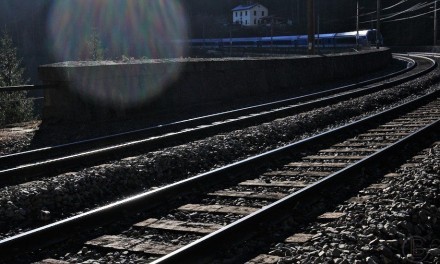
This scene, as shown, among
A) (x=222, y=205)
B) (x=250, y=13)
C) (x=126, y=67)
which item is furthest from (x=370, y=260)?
(x=250, y=13)

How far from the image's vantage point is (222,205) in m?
6.15

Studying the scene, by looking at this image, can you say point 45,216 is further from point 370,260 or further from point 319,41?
point 319,41

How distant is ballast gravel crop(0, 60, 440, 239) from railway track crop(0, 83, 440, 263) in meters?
0.80

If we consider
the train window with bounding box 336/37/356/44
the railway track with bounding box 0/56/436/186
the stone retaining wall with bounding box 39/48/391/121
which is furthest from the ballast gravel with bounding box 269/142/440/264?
the train window with bounding box 336/37/356/44

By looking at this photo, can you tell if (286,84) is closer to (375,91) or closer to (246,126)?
(375,91)

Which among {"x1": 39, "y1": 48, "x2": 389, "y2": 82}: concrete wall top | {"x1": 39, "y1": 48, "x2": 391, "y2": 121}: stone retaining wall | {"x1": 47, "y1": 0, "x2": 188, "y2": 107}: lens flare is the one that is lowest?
{"x1": 39, "y1": 48, "x2": 391, "y2": 121}: stone retaining wall

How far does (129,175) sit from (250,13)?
130370mm

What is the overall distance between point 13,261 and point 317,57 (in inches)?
816

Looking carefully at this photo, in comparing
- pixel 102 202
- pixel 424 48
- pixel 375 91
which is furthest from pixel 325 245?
pixel 424 48

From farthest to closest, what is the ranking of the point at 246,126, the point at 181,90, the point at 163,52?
1. the point at 163,52
2. the point at 181,90
3. the point at 246,126

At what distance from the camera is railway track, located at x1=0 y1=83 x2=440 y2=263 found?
479 cm

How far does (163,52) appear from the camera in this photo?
295ft

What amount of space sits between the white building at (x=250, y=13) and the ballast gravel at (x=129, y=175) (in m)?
124

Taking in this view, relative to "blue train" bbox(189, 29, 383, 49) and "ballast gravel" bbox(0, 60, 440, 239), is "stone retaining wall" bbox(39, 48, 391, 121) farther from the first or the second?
"blue train" bbox(189, 29, 383, 49)
